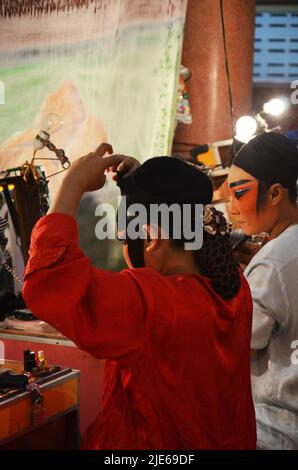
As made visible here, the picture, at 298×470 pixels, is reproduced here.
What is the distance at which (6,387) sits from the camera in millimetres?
2531

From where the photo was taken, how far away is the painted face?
2676mm

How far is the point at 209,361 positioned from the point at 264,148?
1.35m

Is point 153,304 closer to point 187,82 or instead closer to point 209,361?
point 209,361

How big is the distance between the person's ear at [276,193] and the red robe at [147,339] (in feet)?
3.29

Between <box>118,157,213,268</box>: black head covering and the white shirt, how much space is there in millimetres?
679

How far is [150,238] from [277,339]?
88cm

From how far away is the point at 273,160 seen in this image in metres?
2.64

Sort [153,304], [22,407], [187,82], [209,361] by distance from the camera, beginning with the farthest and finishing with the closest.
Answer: [187,82] → [22,407] → [209,361] → [153,304]

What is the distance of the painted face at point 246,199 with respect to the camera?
2.68 metres

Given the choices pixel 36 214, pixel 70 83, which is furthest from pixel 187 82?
pixel 36 214

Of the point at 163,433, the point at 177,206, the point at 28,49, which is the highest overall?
the point at 28,49

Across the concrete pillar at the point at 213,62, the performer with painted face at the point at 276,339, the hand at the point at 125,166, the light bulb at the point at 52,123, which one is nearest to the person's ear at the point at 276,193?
the performer with painted face at the point at 276,339

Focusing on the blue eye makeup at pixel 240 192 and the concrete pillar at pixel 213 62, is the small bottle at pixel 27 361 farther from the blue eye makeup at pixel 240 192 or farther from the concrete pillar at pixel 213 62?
the concrete pillar at pixel 213 62

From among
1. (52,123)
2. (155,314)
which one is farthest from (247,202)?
(52,123)
